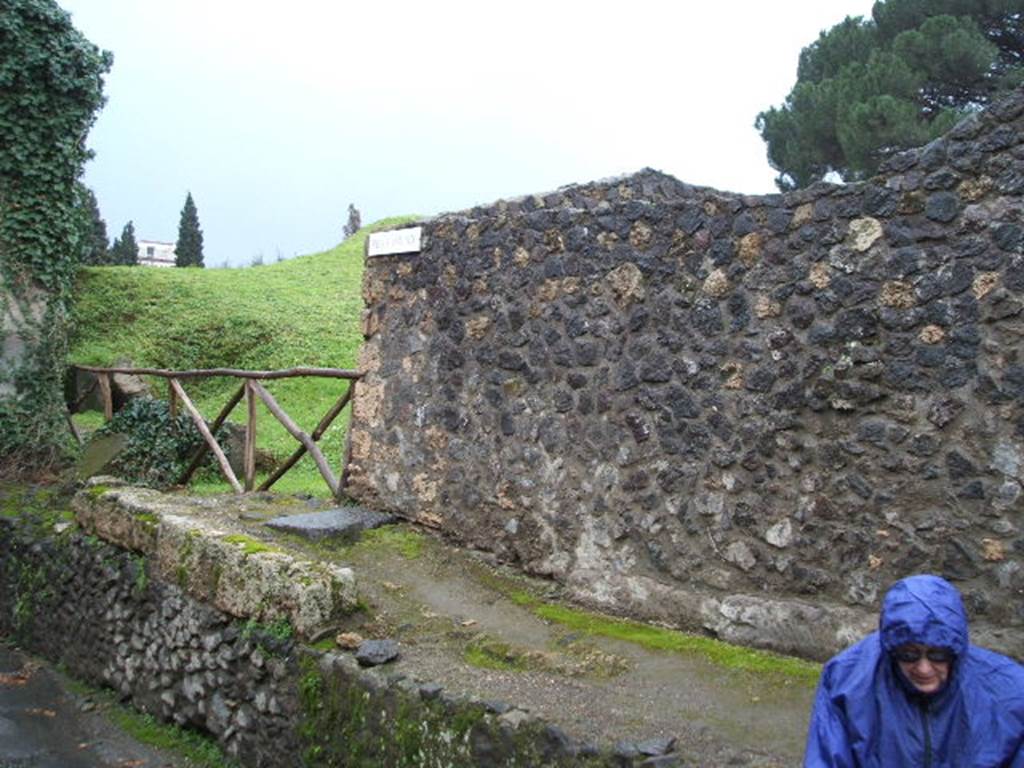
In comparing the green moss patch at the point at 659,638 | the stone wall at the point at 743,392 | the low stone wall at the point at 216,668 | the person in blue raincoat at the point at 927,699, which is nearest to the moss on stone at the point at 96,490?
the low stone wall at the point at 216,668

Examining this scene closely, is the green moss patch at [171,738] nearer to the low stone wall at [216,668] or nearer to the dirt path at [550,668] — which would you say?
the low stone wall at [216,668]

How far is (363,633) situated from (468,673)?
0.84 meters

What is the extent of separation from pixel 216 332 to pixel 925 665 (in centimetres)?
1476

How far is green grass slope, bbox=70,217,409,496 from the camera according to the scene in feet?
48.0

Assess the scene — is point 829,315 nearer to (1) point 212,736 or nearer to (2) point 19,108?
(1) point 212,736

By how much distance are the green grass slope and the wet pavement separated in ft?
17.5

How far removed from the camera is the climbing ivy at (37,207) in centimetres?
1121

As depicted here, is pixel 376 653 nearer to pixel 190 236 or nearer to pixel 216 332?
pixel 216 332

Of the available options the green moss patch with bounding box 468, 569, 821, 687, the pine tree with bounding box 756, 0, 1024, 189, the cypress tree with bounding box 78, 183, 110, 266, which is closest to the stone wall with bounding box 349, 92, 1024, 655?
the green moss patch with bounding box 468, 569, 821, 687

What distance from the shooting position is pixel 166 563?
6820 mm

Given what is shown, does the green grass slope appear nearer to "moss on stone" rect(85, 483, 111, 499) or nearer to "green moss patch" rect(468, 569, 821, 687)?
"moss on stone" rect(85, 483, 111, 499)

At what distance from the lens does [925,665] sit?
104 inches

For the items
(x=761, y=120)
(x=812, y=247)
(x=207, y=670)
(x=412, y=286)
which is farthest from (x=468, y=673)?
(x=761, y=120)

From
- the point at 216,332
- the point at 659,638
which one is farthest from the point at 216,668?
the point at 216,332
